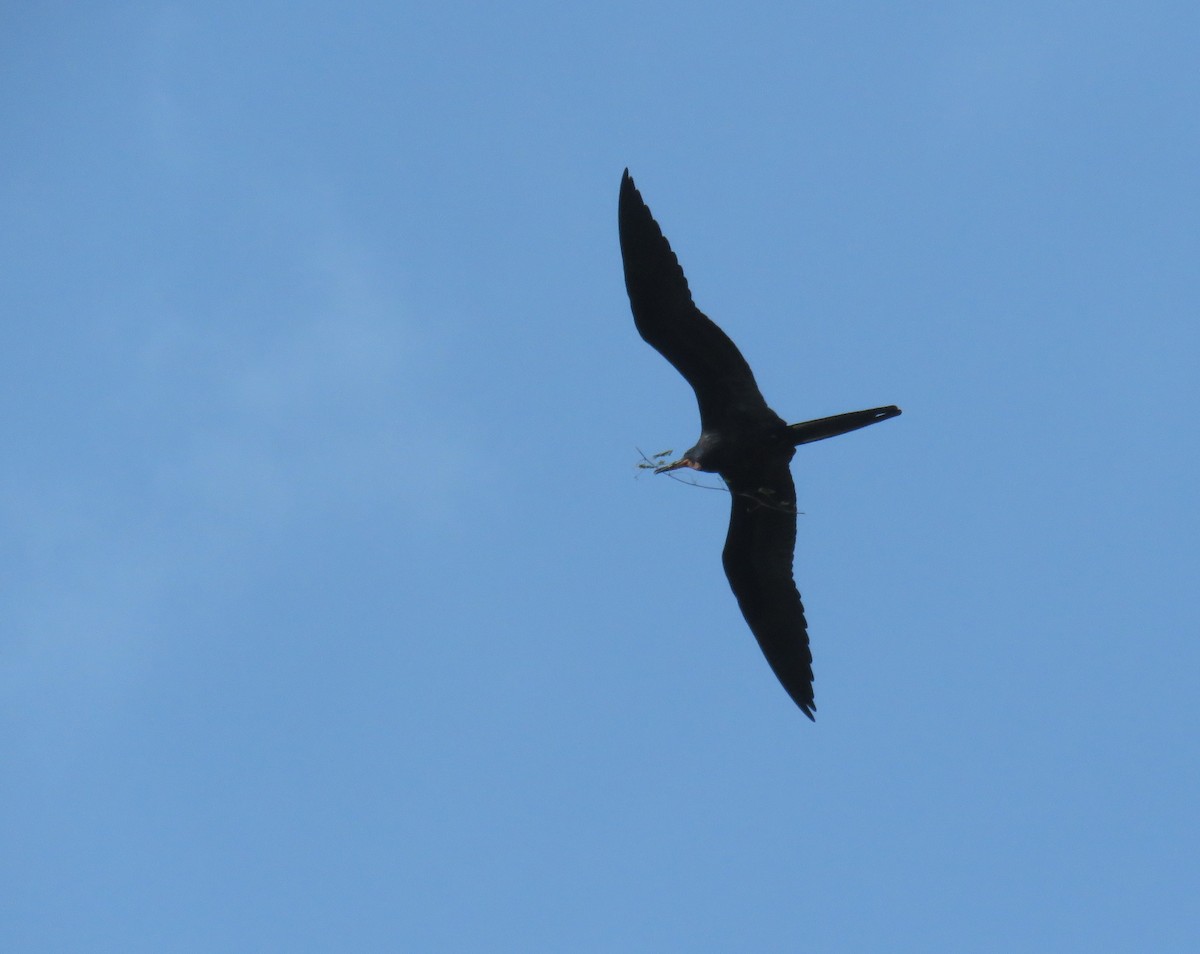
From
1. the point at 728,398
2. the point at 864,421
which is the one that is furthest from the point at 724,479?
the point at 864,421

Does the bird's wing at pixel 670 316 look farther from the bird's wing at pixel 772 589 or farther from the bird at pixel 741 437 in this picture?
the bird's wing at pixel 772 589

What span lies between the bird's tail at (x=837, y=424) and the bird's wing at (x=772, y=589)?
1.40m

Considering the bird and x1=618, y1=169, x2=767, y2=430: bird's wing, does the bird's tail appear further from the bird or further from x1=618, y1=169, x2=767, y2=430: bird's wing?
x1=618, y1=169, x2=767, y2=430: bird's wing

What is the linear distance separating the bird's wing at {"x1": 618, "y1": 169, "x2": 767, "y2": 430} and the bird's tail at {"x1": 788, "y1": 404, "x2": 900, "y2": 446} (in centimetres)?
60

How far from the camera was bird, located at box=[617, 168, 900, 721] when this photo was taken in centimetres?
1257

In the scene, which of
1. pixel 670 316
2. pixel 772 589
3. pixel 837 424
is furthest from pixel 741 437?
pixel 772 589

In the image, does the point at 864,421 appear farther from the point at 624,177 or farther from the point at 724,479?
the point at 624,177

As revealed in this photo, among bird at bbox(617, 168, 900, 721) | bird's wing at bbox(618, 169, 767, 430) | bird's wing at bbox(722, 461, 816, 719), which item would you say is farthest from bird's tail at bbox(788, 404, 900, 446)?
bird's wing at bbox(722, 461, 816, 719)

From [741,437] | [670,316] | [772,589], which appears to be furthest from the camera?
[772,589]

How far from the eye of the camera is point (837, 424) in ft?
39.6

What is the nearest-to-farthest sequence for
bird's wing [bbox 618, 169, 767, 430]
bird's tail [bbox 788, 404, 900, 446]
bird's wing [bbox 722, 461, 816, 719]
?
bird's tail [bbox 788, 404, 900, 446]
bird's wing [bbox 618, 169, 767, 430]
bird's wing [bbox 722, 461, 816, 719]

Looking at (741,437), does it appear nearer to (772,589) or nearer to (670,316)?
(670,316)

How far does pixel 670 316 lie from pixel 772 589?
12.1 feet

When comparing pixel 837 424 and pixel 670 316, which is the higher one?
pixel 670 316
